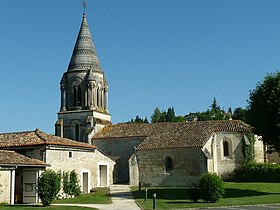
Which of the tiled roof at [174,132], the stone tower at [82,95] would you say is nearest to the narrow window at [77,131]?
the stone tower at [82,95]

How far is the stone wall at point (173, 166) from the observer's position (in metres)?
41.6

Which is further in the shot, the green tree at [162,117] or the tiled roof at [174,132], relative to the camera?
the green tree at [162,117]

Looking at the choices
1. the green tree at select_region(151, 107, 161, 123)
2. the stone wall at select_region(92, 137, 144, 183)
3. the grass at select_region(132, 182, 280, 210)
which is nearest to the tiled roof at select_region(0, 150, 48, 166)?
the grass at select_region(132, 182, 280, 210)

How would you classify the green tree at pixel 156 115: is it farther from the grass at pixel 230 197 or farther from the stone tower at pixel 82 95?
the grass at pixel 230 197

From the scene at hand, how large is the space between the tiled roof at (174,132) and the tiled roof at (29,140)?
9.67 metres

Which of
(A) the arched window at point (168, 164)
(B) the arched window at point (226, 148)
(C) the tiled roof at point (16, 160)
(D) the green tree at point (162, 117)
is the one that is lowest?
(A) the arched window at point (168, 164)

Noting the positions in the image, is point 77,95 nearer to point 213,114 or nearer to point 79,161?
point 79,161

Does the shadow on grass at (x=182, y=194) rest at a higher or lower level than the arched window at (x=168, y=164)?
lower

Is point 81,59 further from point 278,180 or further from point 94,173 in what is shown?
point 278,180

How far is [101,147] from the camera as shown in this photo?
48062mm

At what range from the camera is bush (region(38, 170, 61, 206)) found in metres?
27.0

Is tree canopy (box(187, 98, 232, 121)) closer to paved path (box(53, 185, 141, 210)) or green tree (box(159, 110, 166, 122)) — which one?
green tree (box(159, 110, 166, 122))

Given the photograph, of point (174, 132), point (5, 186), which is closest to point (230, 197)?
point (174, 132)

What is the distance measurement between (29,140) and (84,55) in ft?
73.2
